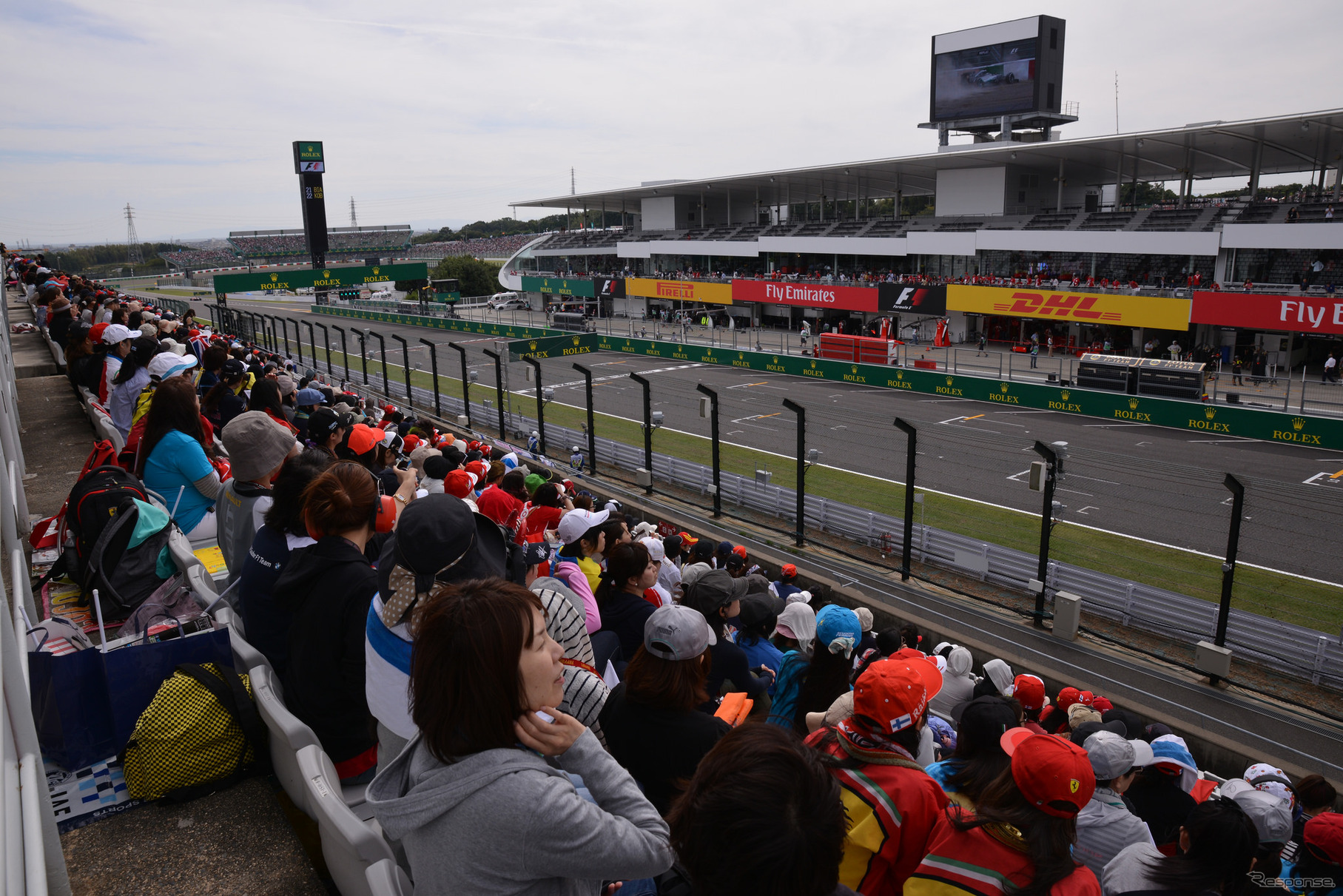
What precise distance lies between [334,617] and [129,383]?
637 centimetres

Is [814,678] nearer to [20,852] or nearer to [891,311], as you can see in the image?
[20,852]

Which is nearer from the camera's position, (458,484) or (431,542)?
(431,542)

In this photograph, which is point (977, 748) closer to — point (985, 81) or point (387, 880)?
point (387, 880)

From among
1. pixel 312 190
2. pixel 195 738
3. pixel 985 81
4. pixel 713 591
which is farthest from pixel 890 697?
pixel 312 190

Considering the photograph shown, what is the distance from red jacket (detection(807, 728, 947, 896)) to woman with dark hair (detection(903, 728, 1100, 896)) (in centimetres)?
10

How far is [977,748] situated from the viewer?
3.32 m

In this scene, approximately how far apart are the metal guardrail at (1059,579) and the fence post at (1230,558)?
0.24 meters

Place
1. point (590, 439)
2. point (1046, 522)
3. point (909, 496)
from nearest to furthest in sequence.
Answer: point (1046, 522), point (909, 496), point (590, 439)

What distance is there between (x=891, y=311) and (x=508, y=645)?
45.7 m

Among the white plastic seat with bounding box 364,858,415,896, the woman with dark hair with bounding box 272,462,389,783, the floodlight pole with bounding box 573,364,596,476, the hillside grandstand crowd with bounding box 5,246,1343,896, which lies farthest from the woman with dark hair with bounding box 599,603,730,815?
the floodlight pole with bounding box 573,364,596,476

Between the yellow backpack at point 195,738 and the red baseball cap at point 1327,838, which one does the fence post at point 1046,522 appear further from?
the yellow backpack at point 195,738

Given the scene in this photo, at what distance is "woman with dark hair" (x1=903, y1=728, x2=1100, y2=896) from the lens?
2340mm

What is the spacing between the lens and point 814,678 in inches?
140

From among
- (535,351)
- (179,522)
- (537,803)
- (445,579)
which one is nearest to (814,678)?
(445,579)
